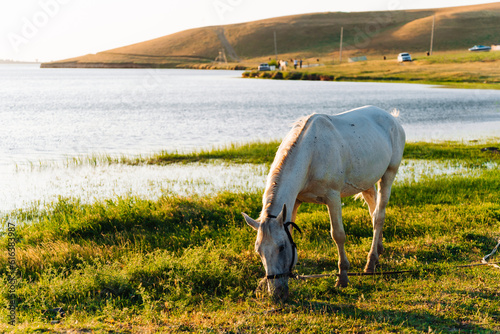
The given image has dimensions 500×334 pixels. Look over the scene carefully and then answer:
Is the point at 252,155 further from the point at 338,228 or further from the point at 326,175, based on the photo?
the point at 326,175

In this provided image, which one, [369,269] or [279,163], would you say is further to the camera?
[369,269]

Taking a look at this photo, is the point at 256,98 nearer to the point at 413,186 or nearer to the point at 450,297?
the point at 413,186

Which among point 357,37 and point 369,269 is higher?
point 357,37

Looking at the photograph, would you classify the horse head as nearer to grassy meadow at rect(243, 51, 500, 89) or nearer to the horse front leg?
the horse front leg

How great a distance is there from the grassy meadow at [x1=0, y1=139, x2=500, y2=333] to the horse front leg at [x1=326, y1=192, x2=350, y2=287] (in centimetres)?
20

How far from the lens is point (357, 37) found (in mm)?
172625

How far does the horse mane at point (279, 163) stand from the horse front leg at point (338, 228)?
974 mm

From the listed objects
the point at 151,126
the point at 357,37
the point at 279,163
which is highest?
the point at 357,37

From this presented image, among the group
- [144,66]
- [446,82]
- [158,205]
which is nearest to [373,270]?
[158,205]

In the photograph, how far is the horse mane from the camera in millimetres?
5535

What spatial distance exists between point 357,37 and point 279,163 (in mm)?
178546

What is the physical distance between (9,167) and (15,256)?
38.4 ft

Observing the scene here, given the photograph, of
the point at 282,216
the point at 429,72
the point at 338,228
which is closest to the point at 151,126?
the point at 338,228

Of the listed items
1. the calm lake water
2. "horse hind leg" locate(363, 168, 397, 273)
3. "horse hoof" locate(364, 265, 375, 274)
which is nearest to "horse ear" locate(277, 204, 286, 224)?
"horse hoof" locate(364, 265, 375, 274)
